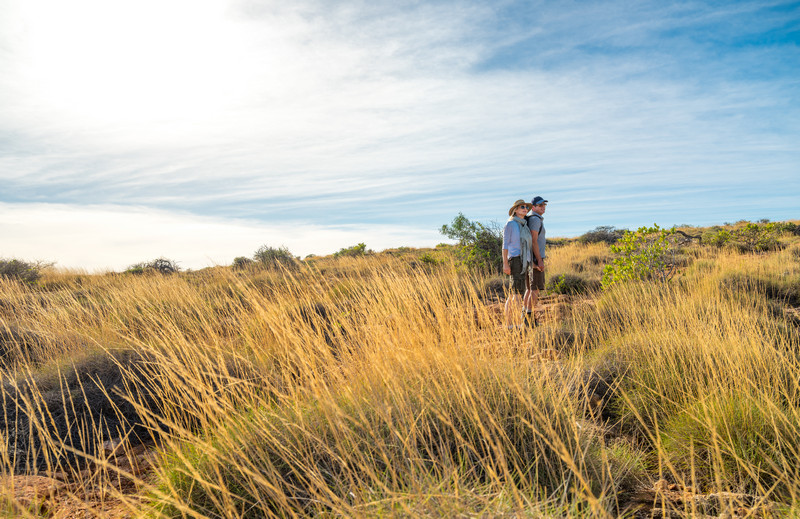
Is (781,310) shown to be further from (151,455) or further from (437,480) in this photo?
(151,455)

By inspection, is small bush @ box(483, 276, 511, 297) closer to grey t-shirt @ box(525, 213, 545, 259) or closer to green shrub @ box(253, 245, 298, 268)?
grey t-shirt @ box(525, 213, 545, 259)

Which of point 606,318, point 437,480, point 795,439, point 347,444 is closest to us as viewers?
point 437,480

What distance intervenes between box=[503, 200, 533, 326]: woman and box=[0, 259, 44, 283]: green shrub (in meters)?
15.3

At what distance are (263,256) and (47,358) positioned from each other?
1158 cm

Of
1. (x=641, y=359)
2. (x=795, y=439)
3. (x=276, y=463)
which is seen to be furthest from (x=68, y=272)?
(x=795, y=439)

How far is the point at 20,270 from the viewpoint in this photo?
48.8 feet

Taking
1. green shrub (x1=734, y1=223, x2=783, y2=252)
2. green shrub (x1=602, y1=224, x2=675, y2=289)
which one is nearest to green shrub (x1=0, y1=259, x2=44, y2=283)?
green shrub (x1=602, y1=224, x2=675, y2=289)

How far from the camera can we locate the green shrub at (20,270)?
14.2 metres

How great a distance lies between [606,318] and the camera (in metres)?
6.55

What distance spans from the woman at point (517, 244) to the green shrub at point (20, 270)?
15.3 meters

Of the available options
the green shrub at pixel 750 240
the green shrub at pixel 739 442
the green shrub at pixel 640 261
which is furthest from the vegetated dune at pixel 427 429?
the green shrub at pixel 750 240

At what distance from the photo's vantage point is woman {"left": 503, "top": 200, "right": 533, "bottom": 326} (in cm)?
661

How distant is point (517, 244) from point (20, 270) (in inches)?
667

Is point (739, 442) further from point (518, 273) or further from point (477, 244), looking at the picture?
point (477, 244)
